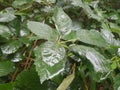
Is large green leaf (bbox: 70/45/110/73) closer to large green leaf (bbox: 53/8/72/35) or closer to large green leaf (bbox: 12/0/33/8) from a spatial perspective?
large green leaf (bbox: 53/8/72/35)

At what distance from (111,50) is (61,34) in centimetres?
15

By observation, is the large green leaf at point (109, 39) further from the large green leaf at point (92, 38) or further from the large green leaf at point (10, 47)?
the large green leaf at point (10, 47)

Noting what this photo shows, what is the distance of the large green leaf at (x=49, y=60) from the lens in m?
0.53

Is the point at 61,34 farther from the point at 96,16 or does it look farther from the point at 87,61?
the point at 96,16

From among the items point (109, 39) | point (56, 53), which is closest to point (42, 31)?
point (56, 53)

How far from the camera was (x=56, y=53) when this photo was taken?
0.57m

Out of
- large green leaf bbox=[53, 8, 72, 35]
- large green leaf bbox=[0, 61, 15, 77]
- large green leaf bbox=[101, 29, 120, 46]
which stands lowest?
large green leaf bbox=[0, 61, 15, 77]

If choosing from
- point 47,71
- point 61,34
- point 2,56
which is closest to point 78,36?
point 61,34

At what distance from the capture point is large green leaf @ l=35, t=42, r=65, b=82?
0.53 m

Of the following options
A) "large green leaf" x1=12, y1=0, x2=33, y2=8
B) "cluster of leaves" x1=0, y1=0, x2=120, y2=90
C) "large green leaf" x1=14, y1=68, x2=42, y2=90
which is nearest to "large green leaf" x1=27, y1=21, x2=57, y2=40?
"cluster of leaves" x1=0, y1=0, x2=120, y2=90

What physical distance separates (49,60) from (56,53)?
0.03m

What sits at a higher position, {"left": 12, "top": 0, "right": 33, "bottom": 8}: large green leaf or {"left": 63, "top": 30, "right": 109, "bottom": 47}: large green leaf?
{"left": 63, "top": 30, "right": 109, "bottom": 47}: large green leaf

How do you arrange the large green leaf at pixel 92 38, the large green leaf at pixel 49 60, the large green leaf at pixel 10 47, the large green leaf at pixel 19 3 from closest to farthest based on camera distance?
the large green leaf at pixel 49 60
the large green leaf at pixel 92 38
the large green leaf at pixel 10 47
the large green leaf at pixel 19 3

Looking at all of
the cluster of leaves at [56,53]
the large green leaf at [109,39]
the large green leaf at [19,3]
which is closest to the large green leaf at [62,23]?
the cluster of leaves at [56,53]
